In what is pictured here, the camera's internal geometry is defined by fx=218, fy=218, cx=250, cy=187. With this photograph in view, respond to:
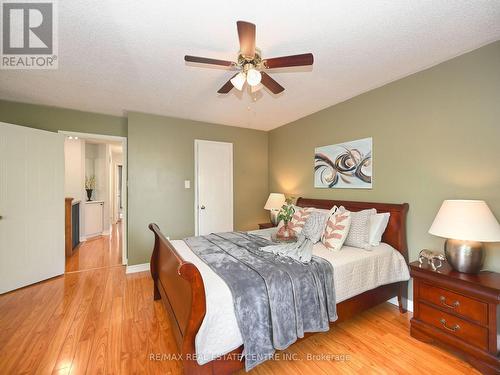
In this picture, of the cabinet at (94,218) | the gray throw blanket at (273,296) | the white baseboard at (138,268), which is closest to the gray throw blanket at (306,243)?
the gray throw blanket at (273,296)

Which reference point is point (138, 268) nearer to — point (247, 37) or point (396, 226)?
point (247, 37)

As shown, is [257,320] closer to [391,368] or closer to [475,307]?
[391,368]

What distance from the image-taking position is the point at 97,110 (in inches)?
134

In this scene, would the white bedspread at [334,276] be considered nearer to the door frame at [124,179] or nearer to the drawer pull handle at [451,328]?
the drawer pull handle at [451,328]

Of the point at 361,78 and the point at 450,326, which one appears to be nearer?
the point at 450,326

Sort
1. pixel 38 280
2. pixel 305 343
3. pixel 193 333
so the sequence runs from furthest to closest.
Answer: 1. pixel 38 280
2. pixel 305 343
3. pixel 193 333

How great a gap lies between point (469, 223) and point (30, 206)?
483 cm

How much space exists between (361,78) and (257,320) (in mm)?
2616

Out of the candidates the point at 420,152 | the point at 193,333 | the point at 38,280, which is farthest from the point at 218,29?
the point at 38,280

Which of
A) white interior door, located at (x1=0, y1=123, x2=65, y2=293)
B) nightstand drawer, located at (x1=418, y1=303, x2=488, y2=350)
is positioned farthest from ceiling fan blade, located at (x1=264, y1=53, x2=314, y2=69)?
white interior door, located at (x1=0, y1=123, x2=65, y2=293)

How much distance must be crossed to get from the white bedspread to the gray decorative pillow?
86 millimetres

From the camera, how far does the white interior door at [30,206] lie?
2.75 m

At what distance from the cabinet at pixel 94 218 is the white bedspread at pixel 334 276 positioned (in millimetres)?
4347

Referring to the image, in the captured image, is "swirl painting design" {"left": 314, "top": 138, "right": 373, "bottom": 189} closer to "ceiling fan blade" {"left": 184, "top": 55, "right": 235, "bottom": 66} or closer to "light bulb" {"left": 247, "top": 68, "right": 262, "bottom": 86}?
"light bulb" {"left": 247, "top": 68, "right": 262, "bottom": 86}
